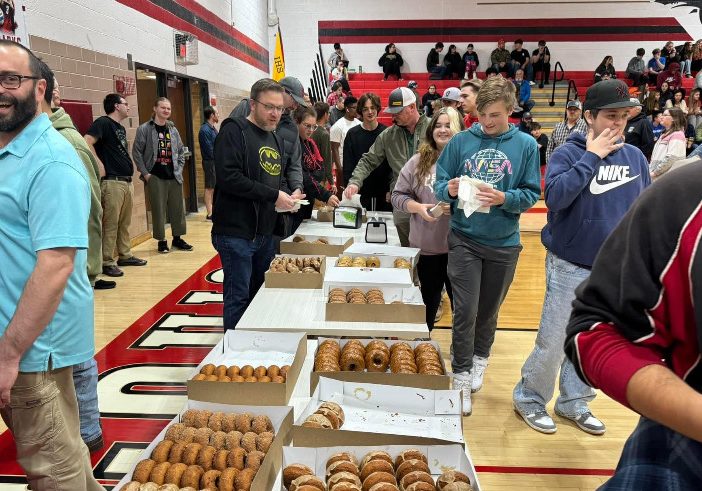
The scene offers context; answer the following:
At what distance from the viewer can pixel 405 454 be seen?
5.09 ft

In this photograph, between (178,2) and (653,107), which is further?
(653,107)

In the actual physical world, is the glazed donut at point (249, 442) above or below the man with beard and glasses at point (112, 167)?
below

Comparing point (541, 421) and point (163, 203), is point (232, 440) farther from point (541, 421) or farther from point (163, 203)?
point (163, 203)

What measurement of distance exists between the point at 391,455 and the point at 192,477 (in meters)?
0.54

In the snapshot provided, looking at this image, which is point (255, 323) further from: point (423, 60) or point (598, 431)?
point (423, 60)

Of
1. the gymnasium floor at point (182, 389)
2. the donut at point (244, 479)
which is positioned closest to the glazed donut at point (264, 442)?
the donut at point (244, 479)

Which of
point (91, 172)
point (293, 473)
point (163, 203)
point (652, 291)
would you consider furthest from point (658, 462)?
point (163, 203)

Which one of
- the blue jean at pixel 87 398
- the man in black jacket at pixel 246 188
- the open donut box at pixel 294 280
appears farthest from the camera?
the man in black jacket at pixel 246 188

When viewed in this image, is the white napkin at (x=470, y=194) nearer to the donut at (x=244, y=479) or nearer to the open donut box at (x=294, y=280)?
the open donut box at (x=294, y=280)

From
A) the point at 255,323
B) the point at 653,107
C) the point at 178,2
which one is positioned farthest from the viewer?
the point at 653,107

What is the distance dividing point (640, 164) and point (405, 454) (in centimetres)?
182

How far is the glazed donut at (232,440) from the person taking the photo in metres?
1.62

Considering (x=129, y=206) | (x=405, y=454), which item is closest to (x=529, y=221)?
(x=129, y=206)

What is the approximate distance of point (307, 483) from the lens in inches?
54.7
